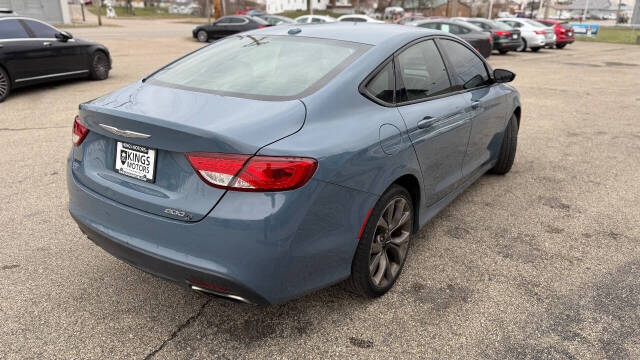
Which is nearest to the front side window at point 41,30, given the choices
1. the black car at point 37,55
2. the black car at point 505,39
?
the black car at point 37,55

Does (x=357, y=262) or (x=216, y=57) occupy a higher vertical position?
(x=216, y=57)

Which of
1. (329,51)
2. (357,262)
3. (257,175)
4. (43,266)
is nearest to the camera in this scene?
(257,175)

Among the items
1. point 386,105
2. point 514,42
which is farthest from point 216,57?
point 514,42

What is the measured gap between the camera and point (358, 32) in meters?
3.42

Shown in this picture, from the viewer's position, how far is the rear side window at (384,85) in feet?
9.54

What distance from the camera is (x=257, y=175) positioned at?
218 centimetres

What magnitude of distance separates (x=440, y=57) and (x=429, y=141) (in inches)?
34.2

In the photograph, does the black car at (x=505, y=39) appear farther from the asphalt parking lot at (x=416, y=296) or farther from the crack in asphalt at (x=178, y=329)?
the crack in asphalt at (x=178, y=329)

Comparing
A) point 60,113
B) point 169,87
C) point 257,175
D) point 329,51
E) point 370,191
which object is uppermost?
point 329,51

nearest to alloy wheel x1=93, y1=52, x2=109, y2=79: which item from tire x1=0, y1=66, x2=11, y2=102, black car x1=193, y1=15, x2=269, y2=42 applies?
tire x1=0, y1=66, x2=11, y2=102

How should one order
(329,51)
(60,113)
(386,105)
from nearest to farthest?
(386,105) < (329,51) < (60,113)

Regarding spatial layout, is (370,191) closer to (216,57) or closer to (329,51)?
(329,51)

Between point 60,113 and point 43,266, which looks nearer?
point 43,266

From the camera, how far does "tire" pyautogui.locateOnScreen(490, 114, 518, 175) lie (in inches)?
200
